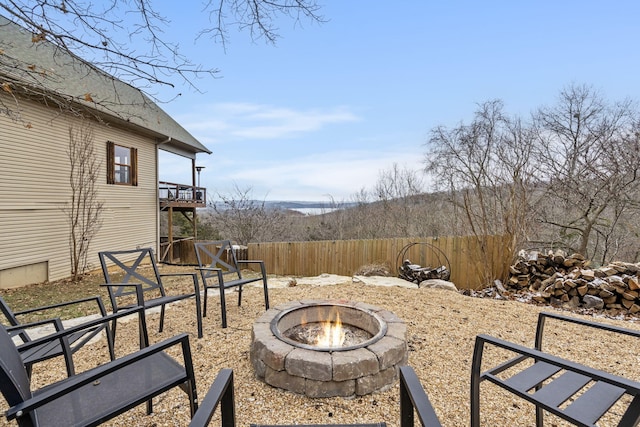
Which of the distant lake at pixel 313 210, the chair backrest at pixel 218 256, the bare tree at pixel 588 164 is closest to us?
the chair backrest at pixel 218 256

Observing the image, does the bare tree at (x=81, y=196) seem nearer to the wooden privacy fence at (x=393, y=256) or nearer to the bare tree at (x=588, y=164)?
the wooden privacy fence at (x=393, y=256)

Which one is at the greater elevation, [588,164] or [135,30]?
[135,30]

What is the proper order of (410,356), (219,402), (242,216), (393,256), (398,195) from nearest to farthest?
(219,402) → (410,356) → (393,256) → (242,216) → (398,195)

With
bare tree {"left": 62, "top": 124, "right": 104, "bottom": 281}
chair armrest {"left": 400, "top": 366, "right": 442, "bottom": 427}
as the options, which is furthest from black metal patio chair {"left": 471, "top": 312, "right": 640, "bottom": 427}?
bare tree {"left": 62, "top": 124, "right": 104, "bottom": 281}

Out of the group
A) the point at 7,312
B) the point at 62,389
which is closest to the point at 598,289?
the point at 62,389

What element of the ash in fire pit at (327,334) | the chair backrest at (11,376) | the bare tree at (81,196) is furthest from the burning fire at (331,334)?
the bare tree at (81,196)

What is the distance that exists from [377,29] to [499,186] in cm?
485

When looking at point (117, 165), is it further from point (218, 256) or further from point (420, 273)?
point (420, 273)

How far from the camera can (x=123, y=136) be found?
8609 millimetres

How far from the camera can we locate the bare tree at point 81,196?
705cm

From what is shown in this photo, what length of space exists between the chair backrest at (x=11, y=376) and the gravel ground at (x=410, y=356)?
85 centimetres

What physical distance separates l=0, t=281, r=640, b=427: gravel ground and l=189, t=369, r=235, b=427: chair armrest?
678 mm

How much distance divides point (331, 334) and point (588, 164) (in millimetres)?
9987

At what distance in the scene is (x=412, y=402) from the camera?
1.09 metres
